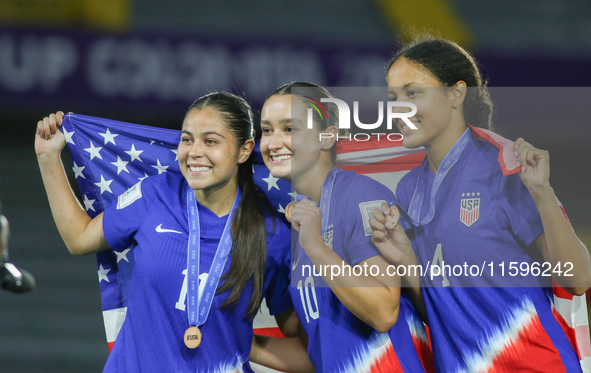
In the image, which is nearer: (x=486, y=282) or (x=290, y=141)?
(x=486, y=282)

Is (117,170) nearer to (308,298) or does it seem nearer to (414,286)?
(308,298)

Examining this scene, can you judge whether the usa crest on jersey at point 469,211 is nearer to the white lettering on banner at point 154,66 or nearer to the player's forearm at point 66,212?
the player's forearm at point 66,212

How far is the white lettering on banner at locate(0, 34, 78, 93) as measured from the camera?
12.3ft

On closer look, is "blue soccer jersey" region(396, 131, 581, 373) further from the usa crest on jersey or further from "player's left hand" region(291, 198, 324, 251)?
"player's left hand" region(291, 198, 324, 251)

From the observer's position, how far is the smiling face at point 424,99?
1918mm

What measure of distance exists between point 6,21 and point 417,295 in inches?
137

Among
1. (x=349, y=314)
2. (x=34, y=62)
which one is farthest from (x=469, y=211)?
(x=34, y=62)

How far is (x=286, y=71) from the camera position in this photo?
155 inches

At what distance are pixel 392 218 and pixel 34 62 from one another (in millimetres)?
3074

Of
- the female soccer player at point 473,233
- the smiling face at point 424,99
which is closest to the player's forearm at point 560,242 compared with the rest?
the female soccer player at point 473,233

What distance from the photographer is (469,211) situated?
1.87 m

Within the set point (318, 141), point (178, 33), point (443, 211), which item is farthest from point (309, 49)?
point (443, 211)

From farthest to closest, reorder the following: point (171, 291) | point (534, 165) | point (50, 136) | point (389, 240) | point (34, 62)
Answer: point (34, 62), point (50, 136), point (171, 291), point (389, 240), point (534, 165)

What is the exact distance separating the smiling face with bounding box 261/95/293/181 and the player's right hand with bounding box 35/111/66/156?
0.95m
